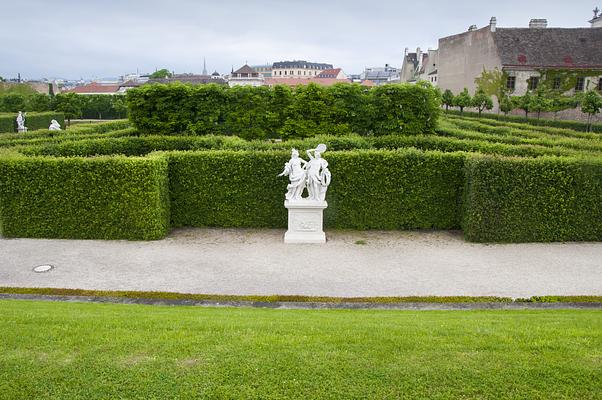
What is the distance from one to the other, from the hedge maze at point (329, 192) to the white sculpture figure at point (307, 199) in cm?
102

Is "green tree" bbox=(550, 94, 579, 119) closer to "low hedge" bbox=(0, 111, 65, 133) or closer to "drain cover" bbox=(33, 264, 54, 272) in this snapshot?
"drain cover" bbox=(33, 264, 54, 272)

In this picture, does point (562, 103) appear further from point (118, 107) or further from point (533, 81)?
point (118, 107)

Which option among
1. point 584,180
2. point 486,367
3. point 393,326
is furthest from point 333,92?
point 486,367

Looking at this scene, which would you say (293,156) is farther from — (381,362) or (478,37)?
(478,37)

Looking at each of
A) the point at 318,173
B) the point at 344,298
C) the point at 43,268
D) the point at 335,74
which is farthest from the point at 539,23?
the point at 335,74

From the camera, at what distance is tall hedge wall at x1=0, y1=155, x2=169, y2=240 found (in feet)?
44.0

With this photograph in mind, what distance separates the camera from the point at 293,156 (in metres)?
13.6

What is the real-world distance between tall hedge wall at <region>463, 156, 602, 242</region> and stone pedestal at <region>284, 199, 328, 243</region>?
4.38 meters

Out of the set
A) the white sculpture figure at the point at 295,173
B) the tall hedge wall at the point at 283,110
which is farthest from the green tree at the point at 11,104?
the white sculpture figure at the point at 295,173

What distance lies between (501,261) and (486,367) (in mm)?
7436

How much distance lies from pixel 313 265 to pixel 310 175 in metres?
2.94

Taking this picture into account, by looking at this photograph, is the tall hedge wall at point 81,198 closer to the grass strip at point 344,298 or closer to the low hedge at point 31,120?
the grass strip at point 344,298

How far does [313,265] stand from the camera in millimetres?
11727

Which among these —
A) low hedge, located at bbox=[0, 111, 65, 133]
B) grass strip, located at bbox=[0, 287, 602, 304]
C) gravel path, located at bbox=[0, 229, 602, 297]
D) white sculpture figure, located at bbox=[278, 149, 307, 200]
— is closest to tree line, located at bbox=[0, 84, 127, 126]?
low hedge, located at bbox=[0, 111, 65, 133]
